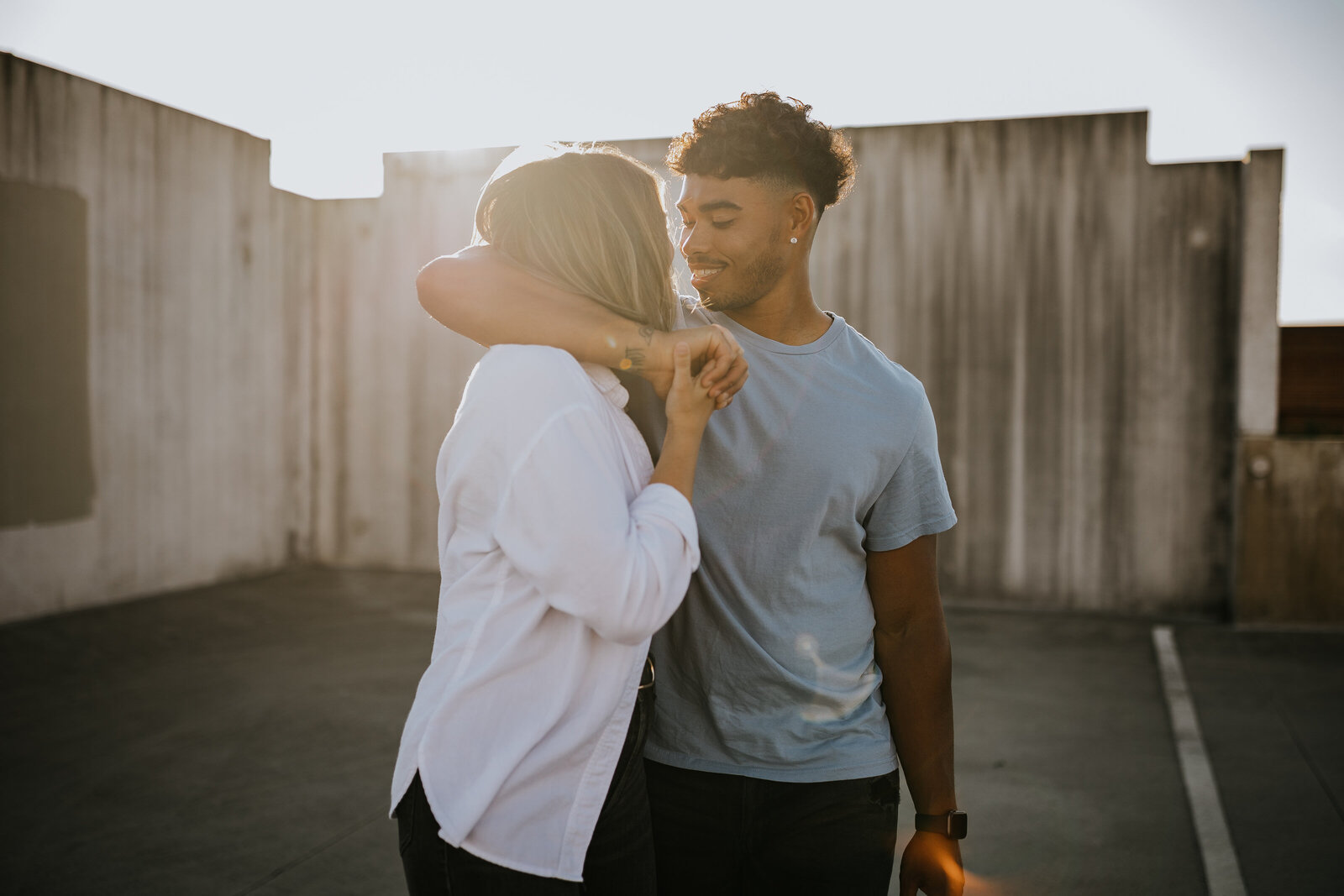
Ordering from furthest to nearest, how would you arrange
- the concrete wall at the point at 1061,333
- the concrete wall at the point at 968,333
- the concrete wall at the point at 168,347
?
1. the concrete wall at the point at 1061,333
2. the concrete wall at the point at 968,333
3. the concrete wall at the point at 168,347

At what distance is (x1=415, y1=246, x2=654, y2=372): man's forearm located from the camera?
1258mm

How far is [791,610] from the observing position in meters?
1.64

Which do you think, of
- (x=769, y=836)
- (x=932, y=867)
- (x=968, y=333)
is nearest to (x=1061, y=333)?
(x=968, y=333)

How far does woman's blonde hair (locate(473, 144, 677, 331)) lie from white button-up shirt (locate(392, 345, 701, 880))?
15cm

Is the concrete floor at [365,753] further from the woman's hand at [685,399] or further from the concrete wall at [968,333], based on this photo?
the woman's hand at [685,399]

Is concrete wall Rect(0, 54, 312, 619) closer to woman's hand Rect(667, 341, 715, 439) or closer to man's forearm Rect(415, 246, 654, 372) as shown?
man's forearm Rect(415, 246, 654, 372)

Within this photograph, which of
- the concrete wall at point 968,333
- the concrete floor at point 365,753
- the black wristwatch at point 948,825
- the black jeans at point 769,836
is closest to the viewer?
the black jeans at point 769,836

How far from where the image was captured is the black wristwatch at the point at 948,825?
1.71 metres

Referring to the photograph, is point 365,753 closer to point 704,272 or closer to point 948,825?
point 948,825

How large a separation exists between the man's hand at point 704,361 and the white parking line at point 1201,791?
2996mm

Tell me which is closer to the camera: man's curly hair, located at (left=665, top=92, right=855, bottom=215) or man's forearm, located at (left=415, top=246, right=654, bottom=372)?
man's forearm, located at (left=415, top=246, right=654, bottom=372)

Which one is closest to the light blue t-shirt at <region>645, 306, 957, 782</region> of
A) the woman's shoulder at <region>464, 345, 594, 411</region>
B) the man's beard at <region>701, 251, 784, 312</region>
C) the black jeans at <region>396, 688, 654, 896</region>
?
the man's beard at <region>701, 251, 784, 312</region>

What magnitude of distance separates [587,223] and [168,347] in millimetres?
7878

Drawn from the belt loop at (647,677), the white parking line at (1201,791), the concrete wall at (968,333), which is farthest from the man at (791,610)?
the concrete wall at (968,333)
